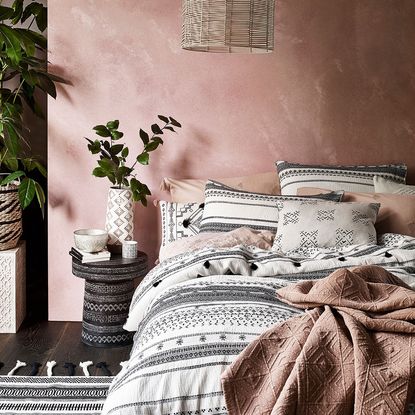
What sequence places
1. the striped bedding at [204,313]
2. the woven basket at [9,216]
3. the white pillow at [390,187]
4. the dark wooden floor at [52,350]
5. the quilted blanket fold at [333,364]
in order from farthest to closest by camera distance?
the woven basket at [9,216]
the white pillow at [390,187]
the dark wooden floor at [52,350]
the striped bedding at [204,313]
the quilted blanket fold at [333,364]

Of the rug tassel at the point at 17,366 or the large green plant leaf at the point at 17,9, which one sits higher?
the large green plant leaf at the point at 17,9

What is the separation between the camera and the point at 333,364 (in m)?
2.19

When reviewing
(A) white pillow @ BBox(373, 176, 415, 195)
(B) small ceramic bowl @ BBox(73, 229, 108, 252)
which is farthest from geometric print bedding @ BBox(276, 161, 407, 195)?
(B) small ceramic bowl @ BBox(73, 229, 108, 252)

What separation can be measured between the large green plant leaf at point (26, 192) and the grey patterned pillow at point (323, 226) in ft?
4.52

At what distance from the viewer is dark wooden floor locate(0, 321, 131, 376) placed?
387 centimetres

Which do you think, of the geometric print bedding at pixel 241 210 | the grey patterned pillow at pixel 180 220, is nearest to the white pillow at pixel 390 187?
the geometric print bedding at pixel 241 210

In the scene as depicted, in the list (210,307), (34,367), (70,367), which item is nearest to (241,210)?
(70,367)

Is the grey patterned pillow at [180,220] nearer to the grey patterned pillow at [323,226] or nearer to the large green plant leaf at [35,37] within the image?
the grey patterned pillow at [323,226]

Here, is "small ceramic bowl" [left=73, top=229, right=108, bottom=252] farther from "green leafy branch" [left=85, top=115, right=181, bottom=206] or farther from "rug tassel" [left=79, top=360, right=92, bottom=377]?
"rug tassel" [left=79, top=360, right=92, bottom=377]

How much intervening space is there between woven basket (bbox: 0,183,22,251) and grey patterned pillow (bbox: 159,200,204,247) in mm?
828

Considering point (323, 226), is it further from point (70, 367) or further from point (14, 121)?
point (14, 121)

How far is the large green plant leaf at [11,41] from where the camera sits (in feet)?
13.6

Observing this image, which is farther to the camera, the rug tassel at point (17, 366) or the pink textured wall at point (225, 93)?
the pink textured wall at point (225, 93)

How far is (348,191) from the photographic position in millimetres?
4289
